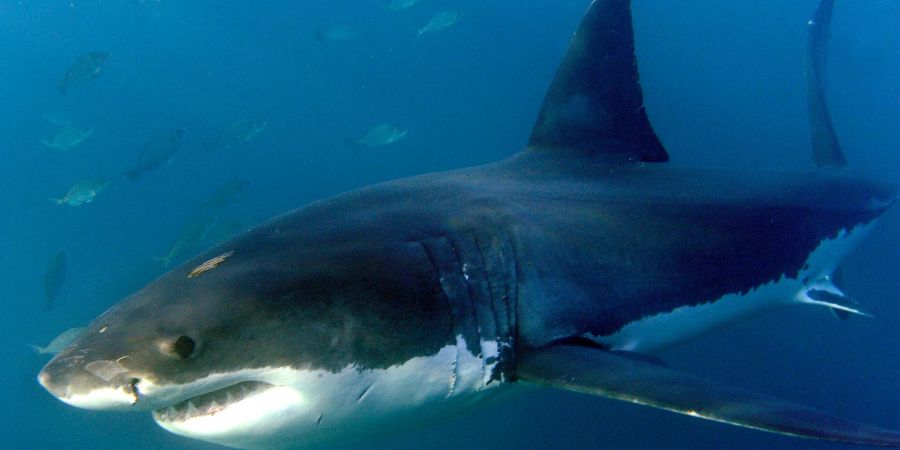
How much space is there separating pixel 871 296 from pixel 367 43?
41.1 metres

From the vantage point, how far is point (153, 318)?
209 centimetres

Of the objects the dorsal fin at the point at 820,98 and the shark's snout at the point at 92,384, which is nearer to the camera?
the shark's snout at the point at 92,384

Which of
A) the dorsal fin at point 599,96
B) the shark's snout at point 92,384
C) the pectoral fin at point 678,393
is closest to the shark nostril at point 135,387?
the shark's snout at point 92,384

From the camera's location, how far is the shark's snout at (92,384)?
6.00ft

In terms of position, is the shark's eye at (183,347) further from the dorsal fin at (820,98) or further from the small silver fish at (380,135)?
the small silver fish at (380,135)

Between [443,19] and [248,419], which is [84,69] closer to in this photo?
[443,19]

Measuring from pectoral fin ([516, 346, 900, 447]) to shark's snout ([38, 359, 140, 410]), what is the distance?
162 centimetres

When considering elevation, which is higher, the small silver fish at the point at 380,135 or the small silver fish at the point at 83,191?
the small silver fish at the point at 380,135

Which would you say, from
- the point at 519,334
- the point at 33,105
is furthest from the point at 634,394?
the point at 33,105

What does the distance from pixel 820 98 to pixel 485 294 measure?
19.9 ft

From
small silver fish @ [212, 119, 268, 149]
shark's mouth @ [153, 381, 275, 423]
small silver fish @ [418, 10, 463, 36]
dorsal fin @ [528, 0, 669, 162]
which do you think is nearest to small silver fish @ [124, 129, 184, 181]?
small silver fish @ [212, 119, 268, 149]

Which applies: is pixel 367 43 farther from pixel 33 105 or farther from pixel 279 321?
pixel 33 105

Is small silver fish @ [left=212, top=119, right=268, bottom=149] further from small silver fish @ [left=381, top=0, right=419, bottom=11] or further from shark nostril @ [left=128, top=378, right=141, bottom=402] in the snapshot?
shark nostril @ [left=128, top=378, right=141, bottom=402]

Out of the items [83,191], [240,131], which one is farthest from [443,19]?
[83,191]
